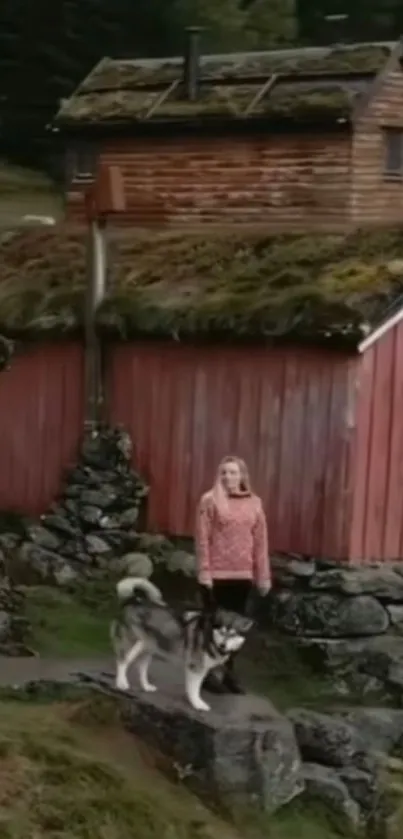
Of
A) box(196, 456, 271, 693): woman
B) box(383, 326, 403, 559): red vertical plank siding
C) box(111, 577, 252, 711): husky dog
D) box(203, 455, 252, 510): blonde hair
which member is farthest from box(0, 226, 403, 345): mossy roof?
box(111, 577, 252, 711): husky dog

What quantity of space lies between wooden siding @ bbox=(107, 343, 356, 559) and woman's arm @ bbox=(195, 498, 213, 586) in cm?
192

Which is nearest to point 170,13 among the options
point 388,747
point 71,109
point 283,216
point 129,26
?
point 129,26

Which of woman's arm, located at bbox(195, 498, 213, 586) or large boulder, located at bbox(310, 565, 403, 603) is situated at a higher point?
woman's arm, located at bbox(195, 498, 213, 586)

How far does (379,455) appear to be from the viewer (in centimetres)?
1170

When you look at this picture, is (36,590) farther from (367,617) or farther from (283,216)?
(283,216)

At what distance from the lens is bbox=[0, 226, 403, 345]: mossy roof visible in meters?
11.5

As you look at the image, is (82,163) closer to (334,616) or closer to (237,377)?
(237,377)

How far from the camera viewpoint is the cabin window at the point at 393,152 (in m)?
15.4

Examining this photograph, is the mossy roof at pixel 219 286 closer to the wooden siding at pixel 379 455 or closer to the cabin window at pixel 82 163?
the wooden siding at pixel 379 455

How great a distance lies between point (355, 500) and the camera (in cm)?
1151

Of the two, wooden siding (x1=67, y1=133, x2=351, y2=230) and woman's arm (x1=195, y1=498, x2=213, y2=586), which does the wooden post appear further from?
woman's arm (x1=195, y1=498, x2=213, y2=586)

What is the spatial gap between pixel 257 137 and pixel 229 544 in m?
6.52

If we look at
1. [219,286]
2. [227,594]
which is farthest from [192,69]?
[227,594]

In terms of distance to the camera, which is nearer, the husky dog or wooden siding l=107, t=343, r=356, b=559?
the husky dog
